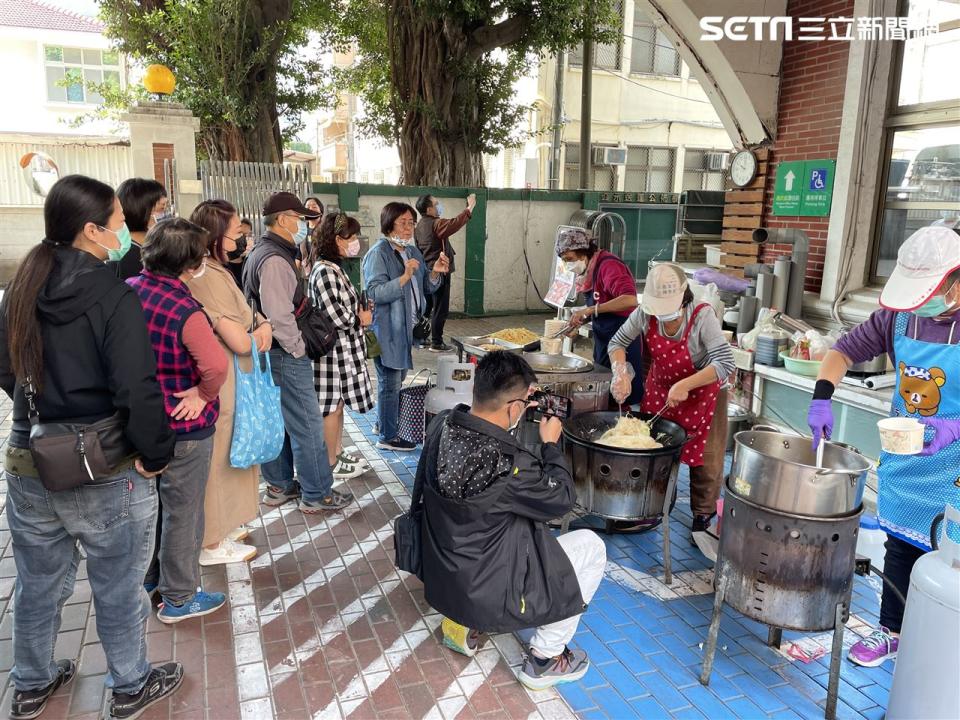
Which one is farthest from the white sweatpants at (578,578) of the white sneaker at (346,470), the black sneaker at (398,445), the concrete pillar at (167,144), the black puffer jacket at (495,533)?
the concrete pillar at (167,144)

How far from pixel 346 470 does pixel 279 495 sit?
659 mm

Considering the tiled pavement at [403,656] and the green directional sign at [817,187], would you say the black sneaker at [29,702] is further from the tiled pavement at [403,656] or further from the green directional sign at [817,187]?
the green directional sign at [817,187]

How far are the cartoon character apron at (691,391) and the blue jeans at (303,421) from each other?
225 cm

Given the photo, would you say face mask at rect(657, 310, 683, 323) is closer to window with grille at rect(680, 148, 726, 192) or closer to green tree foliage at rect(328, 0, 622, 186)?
green tree foliage at rect(328, 0, 622, 186)

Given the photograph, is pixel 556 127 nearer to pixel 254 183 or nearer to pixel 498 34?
pixel 498 34

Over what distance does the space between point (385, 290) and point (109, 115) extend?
→ 13.1m

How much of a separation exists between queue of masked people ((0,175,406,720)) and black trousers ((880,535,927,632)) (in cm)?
336

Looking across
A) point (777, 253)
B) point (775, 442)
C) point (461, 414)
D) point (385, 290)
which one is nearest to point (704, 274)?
point (777, 253)

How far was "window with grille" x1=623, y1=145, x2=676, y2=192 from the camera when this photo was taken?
20734 mm

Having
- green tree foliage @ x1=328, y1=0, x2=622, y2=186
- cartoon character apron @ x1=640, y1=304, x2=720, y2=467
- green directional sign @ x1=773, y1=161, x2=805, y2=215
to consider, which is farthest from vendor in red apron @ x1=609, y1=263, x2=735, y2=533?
green tree foliage @ x1=328, y1=0, x2=622, y2=186

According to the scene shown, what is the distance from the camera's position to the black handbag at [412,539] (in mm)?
3311

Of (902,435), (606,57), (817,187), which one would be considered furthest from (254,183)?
(606,57)

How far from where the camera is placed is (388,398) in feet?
20.8

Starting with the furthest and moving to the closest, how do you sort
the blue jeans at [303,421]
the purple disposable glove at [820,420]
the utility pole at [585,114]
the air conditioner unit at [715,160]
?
the air conditioner unit at [715,160] < the utility pole at [585,114] < the blue jeans at [303,421] < the purple disposable glove at [820,420]
